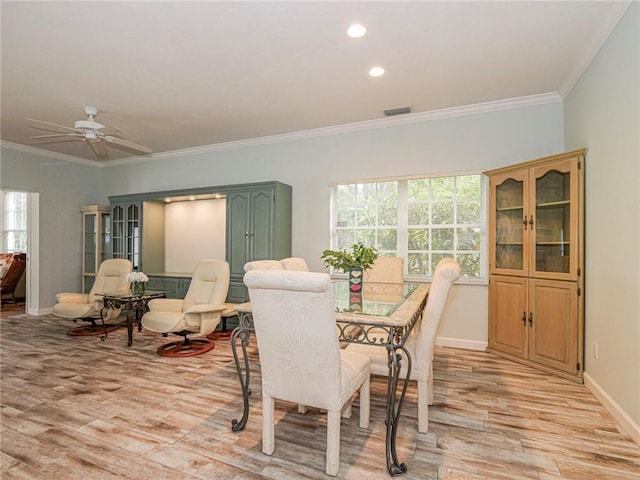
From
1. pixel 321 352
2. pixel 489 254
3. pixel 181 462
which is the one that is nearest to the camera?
pixel 321 352

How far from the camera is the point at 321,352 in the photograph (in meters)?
1.68

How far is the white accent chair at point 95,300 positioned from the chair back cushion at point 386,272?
3048 millimetres

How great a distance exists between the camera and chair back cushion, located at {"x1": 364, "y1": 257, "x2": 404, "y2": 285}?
11.8 feet

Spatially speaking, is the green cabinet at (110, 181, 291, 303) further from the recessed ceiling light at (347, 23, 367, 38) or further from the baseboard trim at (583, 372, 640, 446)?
the baseboard trim at (583, 372, 640, 446)

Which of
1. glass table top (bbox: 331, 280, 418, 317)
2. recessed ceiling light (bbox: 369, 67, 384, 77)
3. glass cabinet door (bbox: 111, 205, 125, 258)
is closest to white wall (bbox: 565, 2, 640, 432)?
glass table top (bbox: 331, 280, 418, 317)

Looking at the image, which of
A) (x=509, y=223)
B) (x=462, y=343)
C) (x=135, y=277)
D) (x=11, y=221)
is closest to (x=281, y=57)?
(x=509, y=223)

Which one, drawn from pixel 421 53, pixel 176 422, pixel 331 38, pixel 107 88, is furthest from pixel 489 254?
pixel 107 88

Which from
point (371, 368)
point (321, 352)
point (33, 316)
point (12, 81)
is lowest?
point (33, 316)

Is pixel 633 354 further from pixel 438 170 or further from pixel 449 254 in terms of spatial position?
pixel 438 170

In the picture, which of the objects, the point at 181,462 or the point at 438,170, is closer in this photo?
the point at 181,462

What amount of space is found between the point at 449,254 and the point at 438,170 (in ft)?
3.30

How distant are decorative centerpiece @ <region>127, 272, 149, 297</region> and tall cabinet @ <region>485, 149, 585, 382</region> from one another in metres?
4.00

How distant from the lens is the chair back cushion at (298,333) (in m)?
1.64

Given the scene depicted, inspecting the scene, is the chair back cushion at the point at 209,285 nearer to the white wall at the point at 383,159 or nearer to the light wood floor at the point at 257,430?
the light wood floor at the point at 257,430
